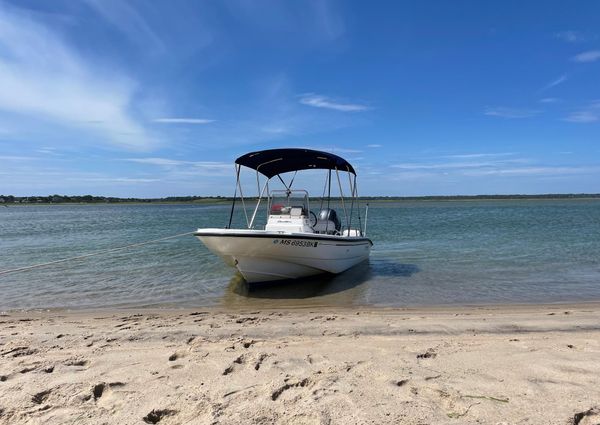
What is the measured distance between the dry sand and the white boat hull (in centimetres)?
Result: 289

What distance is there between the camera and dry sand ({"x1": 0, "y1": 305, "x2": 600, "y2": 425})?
11.0 feet

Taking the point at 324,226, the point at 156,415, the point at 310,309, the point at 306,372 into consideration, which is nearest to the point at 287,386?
the point at 306,372

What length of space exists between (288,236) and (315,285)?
1963 millimetres

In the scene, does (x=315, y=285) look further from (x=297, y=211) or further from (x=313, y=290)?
(x=297, y=211)

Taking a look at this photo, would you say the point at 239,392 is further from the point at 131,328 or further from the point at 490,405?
the point at 131,328

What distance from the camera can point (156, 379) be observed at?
4086mm

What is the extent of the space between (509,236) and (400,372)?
64.7 ft

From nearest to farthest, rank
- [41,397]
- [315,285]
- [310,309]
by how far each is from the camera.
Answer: [41,397]
[310,309]
[315,285]

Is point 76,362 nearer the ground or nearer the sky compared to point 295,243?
nearer the ground

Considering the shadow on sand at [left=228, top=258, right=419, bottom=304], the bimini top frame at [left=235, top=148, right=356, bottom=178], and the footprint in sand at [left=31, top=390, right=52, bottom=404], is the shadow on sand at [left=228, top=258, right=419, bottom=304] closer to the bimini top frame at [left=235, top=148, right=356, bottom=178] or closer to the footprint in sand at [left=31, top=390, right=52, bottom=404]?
the bimini top frame at [left=235, top=148, right=356, bottom=178]

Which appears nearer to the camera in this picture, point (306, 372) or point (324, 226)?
point (306, 372)

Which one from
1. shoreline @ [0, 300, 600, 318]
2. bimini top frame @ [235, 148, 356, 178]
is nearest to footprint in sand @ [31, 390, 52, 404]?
shoreline @ [0, 300, 600, 318]

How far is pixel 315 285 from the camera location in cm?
1082

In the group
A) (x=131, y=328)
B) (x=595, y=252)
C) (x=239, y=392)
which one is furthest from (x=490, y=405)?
(x=595, y=252)
